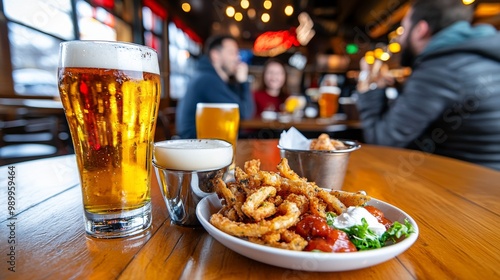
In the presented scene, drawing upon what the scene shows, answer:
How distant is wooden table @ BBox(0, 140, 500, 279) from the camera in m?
0.48

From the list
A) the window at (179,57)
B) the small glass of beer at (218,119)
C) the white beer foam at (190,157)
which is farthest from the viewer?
the window at (179,57)

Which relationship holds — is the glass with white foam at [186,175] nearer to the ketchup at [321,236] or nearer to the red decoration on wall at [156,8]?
the ketchup at [321,236]

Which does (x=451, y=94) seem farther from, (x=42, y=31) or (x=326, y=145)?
(x=42, y=31)

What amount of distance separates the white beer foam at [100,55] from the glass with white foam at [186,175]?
0.20 metres

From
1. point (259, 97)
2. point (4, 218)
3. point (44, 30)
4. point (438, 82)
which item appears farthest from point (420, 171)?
point (44, 30)

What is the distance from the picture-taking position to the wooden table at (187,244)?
1.56 ft

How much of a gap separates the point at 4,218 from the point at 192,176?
47 centimetres

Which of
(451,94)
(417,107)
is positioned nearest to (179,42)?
(417,107)

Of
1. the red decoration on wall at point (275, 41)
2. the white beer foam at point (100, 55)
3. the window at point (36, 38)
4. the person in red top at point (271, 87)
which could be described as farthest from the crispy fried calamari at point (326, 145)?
the red decoration on wall at point (275, 41)

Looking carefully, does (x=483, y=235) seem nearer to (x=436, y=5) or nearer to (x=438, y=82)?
(x=438, y=82)

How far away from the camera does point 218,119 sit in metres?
1.19

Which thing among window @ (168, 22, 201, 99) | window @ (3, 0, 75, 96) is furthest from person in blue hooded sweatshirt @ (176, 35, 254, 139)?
window @ (168, 22, 201, 99)

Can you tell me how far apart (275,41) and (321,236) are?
11.2 m

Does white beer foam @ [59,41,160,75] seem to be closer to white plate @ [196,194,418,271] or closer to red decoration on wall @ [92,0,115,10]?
white plate @ [196,194,418,271]
